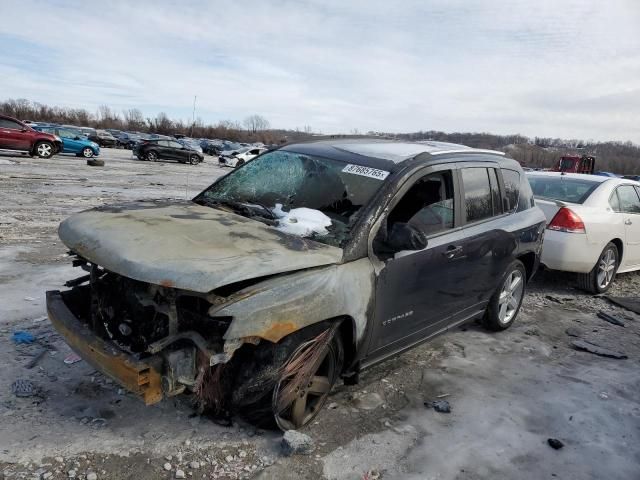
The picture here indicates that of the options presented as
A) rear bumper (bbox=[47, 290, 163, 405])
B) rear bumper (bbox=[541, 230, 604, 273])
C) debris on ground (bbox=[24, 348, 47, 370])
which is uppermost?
rear bumper (bbox=[541, 230, 604, 273])

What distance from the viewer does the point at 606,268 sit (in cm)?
697

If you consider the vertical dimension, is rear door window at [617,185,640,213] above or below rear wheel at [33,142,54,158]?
above

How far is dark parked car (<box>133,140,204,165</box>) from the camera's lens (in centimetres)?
2936

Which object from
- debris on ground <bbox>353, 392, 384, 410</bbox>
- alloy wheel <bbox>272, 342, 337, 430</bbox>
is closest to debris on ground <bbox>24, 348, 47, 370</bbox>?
alloy wheel <bbox>272, 342, 337, 430</bbox>

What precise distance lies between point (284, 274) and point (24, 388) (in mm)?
2007

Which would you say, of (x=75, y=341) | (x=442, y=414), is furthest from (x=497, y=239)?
(x=75, y=341)

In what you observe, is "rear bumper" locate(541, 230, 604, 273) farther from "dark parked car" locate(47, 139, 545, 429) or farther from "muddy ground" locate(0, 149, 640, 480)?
"dark parked car" locate(47, 139, 545, 429)

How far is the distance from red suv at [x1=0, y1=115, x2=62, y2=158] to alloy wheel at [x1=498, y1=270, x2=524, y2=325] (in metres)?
21.3

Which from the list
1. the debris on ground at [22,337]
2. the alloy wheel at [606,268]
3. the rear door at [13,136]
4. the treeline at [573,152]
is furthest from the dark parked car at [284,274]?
the treeline at [573,152]

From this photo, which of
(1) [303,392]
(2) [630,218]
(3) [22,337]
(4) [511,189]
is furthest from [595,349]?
(3) [22,337]

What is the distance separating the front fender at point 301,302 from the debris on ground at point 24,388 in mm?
1671

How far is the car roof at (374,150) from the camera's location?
12.4 feet

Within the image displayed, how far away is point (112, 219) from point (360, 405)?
2.15m

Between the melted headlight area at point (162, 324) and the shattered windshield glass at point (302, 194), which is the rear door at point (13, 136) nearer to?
the shattered windshield glass at point (302, 194)
